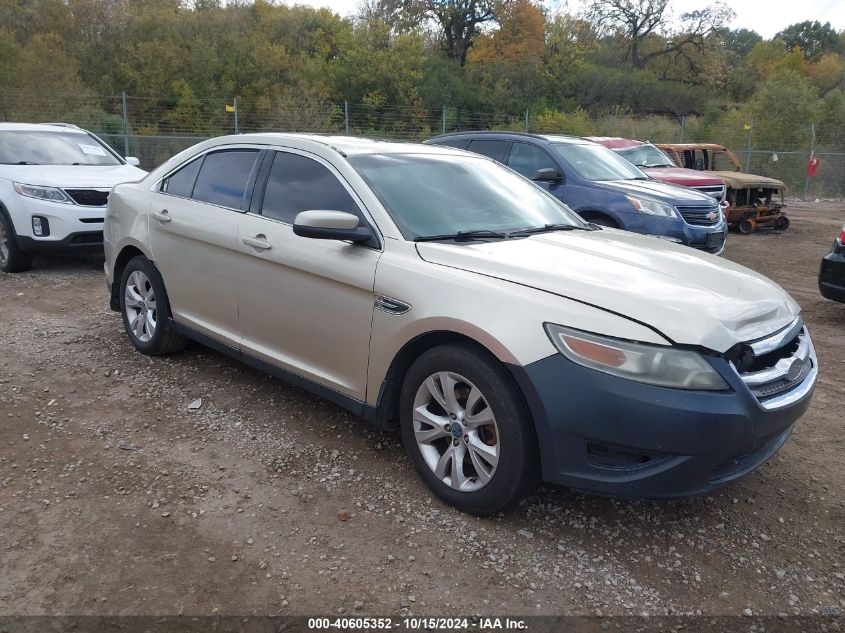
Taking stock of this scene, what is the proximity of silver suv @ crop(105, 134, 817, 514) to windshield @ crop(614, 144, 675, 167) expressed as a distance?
26.8 feet

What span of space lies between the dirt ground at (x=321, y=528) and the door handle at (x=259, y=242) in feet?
3.35

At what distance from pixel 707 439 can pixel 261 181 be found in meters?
2.85

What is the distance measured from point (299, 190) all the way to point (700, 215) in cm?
602

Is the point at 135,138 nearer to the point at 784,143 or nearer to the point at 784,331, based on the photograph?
the point at 784,331

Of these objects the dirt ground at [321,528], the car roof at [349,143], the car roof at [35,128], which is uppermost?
the car roof at [349,143]

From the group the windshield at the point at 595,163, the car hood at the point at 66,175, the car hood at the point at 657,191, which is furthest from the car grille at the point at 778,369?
the car hood at the point at 66,175

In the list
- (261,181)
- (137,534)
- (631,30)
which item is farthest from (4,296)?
(631,30)

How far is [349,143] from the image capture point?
4176 millimetres

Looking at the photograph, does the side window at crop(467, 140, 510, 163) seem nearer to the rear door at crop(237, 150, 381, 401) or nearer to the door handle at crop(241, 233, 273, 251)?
the rear door at crop(237, 150, 381, 401)

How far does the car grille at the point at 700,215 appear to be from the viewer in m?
8.33

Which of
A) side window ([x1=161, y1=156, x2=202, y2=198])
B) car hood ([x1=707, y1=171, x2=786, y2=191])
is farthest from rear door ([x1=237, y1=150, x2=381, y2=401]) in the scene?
car hood ([x1=707, y1=171, x2=786, y2=191])

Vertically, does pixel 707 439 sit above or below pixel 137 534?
above

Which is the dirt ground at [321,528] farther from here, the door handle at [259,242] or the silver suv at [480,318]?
the door handle at [259,242]

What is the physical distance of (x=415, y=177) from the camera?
391 centimetres
